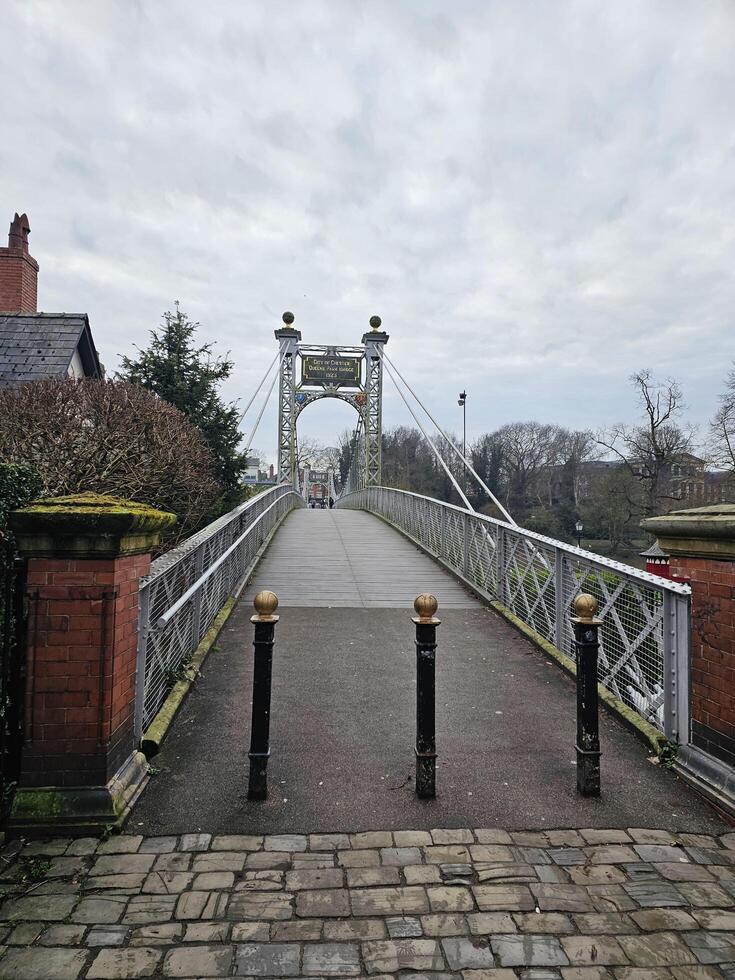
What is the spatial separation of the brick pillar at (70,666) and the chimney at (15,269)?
14.6 metres

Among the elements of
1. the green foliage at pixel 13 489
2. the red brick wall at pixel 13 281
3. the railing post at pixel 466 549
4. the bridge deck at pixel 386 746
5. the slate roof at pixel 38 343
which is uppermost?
the red brick wall at pixel 13 281

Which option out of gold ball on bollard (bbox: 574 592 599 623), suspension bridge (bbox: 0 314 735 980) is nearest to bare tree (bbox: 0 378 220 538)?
suspension bridge (bbox: 0 314 735 980)

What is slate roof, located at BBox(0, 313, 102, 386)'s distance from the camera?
11898 millimetres

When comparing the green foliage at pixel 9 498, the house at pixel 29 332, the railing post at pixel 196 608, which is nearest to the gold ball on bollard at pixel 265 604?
the green foliage at pixel 9 498

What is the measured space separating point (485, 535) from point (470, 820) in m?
5.55

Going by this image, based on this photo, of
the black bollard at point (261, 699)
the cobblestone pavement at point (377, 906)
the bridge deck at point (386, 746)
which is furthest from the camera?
the black bollard at point (261, 699)


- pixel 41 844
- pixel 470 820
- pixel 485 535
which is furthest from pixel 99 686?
pixel 485 535

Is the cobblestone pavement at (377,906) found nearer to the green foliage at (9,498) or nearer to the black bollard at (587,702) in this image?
the black bollard at (587,702)

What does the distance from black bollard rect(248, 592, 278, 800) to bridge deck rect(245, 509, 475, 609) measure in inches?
172

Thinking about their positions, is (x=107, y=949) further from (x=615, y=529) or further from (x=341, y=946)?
(x=615, y=529)

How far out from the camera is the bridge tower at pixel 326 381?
91.7ft

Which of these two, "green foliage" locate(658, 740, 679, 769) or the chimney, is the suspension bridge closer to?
"green foliage" locate(658, 740, 679, 769)

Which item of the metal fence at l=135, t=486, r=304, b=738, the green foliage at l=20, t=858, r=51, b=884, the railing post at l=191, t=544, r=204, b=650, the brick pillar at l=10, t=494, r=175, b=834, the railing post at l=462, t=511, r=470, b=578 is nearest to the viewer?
the green foliage at l=20, t=858, r=51, b=884

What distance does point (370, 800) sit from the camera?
308 centimetres
